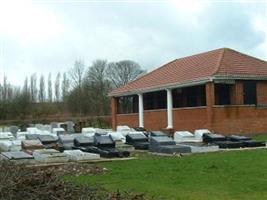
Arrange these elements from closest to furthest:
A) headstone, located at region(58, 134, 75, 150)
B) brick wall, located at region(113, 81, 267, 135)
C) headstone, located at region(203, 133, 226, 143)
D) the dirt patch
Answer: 1. the dirt patch
2. headstone, located at region(58, 134, 75, 150)
3. headstone, located at region(203, 133, 226, 143)
4. brick wall, located at region(113, 81, 267, 135)

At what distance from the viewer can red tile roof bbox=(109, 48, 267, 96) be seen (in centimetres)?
3341

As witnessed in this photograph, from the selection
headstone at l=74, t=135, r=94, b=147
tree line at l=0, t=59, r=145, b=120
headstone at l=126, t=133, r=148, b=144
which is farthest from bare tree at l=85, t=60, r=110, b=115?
headstone at l=74, t=135, r=94, b=147

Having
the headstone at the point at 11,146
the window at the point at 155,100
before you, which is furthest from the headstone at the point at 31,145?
the window at the point at 155,100

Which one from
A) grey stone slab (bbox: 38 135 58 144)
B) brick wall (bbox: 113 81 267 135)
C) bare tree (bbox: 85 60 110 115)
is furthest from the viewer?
bare tree (bbox: 85 60 110 115)

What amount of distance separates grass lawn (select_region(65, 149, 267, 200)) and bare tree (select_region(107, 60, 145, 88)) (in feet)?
199

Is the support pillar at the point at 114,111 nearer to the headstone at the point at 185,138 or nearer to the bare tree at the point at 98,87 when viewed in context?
the headstone at the point at 185,138

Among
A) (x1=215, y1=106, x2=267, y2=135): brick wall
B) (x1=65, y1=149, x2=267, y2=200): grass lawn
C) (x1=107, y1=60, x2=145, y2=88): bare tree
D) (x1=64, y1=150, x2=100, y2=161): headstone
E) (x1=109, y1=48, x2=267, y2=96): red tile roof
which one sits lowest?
(x1=65, y1=149, x2=267, y2=200): grass lawn

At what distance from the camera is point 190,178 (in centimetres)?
1227

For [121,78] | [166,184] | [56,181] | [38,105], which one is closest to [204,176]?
[166,184]

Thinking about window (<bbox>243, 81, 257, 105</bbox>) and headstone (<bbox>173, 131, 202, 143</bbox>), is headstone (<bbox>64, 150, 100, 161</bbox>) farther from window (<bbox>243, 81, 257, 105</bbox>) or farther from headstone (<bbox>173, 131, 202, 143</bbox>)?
window (<bbox>243, 81, 257, 105</bbox>)

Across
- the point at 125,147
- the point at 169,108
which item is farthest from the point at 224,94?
the point at 125,147

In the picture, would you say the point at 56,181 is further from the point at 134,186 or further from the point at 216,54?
the point at 216,54

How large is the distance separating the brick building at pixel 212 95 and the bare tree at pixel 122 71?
36.3 metres

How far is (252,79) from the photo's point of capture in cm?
3378
